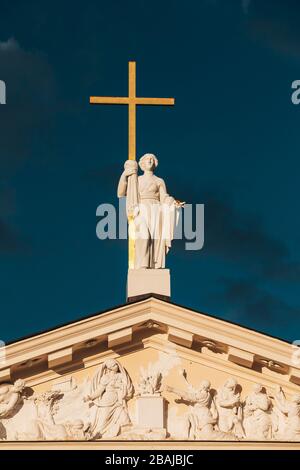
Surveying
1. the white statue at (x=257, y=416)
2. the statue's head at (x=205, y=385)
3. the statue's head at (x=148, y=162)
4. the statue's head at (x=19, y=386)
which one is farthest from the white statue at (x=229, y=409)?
the statue's head at (x=148, y=162)

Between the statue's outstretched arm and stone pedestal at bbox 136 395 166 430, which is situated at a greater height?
the statue's outstretched arm

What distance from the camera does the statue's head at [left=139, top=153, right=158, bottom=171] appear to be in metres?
24.1

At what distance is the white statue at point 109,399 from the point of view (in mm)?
21656

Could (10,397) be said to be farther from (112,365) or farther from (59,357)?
(112,365)

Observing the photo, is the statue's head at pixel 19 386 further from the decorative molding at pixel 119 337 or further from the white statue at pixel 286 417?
the white statue at pixel 286 417

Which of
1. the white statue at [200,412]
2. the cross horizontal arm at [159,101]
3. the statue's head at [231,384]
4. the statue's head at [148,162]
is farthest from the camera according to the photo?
the cross horizontal arm at [159,101]

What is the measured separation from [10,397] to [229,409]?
3.71 meters

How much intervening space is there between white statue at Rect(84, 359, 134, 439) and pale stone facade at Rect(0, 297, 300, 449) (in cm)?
2

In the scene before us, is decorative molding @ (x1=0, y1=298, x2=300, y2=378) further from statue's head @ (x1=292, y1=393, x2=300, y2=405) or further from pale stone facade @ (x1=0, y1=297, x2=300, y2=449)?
statue's head @ (x1=292, y1=393, x2=300, y2=405)

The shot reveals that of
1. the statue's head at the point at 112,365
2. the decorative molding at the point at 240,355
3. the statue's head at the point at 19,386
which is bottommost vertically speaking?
the statue's head at the point at 19,386

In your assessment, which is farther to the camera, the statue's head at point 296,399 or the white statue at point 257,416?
the statue's head at point 296,399

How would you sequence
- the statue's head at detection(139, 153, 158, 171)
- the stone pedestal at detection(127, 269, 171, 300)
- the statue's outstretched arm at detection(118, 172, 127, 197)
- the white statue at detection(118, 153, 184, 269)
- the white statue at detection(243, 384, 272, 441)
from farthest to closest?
1. the statue's head at detection(139, 153, 158, 171)
2. the statue's outstretched arm at detection(118, 172, 127, 197)
3. the white statue at detection(118, 153, 184, 269)
4. the stone pedestal at detection(127, 269, 171, 300)
5. the white statue at detection(243, 384, 272, 441)

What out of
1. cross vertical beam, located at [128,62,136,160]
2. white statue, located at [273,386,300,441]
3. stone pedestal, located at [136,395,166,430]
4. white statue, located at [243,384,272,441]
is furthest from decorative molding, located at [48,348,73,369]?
cross vertical beam, located at [128,62,136,160]

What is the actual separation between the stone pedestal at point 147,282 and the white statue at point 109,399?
1528 millimetres
